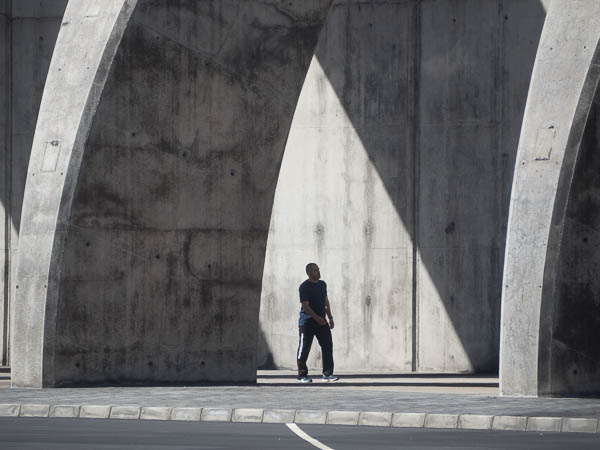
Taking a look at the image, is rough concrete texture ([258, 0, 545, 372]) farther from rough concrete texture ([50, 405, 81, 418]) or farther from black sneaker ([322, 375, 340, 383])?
rough concrete texture ([50, 405, 81, 418])

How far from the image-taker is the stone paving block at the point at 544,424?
12.2 meters

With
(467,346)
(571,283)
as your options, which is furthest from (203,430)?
(467,346)

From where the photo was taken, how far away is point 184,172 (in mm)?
17297

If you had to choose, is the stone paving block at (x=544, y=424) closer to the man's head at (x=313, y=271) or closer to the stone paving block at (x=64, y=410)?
the stone paving block at (x=64, y=410)

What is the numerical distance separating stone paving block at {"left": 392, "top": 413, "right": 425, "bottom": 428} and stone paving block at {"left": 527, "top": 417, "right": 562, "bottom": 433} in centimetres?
88

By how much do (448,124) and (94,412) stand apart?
386 inches

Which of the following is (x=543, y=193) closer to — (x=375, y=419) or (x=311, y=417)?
(x=375, y=419)

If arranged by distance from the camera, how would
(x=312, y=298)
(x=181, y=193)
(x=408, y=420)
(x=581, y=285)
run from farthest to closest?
(x=312, y=298) → (x=181, y=193) → (x=581, y=285) → (x=408, y=420)

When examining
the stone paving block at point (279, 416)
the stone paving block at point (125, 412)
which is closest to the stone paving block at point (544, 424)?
the stone paving block at point (279, 416)

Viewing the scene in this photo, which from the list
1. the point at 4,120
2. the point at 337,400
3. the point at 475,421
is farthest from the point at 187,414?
the point at 4,120

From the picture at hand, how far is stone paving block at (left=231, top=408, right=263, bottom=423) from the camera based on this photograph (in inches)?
512

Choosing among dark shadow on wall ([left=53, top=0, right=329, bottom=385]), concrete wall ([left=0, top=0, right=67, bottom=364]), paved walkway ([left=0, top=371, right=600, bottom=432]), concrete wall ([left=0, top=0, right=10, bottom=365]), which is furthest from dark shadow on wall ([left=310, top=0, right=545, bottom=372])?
concrete wall ([left=0, top=0, right=10, bottom=365])

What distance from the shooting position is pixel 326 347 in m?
18.7

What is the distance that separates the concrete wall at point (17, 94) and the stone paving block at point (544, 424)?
12921mm
